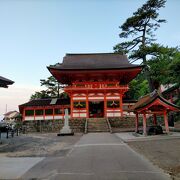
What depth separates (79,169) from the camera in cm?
772

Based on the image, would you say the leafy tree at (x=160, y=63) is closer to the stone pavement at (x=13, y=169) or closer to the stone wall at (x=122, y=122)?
the stone wall at (x=122, y=122)

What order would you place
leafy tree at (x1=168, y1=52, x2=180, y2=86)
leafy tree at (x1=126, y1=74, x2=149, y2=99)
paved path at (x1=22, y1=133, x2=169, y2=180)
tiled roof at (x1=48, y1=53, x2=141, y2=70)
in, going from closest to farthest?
paved path at (x1=22, y1=133, x2=169, y2=180) < leafy tree at (x1=168, y1=52, x2=180, y2=86) < tiled roof at (x1=48, y1=53, x2=141, y2=70) < leafy tree at (x1=126, y1=74, x2=149, y2=99)

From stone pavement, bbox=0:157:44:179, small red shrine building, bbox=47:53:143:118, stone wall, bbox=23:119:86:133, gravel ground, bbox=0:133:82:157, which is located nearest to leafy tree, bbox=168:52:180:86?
gravel ground, bbox=0:133:82:157

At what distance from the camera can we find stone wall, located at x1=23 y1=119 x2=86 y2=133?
31728 mm

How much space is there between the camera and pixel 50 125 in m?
32.5

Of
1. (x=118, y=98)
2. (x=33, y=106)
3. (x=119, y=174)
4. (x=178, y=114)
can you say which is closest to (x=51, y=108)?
(x=33, y=106)

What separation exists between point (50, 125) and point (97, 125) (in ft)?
22.0

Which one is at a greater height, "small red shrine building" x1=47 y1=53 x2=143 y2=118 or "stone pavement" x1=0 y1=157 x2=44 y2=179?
"small red shrine building" x1=47 y1=53 x2=143 y2=118

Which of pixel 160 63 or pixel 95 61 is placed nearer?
pixel 160 63

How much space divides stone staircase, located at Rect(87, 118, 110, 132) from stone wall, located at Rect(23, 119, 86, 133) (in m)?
1.33

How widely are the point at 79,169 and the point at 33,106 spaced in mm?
30652

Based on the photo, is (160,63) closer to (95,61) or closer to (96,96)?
(95,61)

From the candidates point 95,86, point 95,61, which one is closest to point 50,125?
point 95,86

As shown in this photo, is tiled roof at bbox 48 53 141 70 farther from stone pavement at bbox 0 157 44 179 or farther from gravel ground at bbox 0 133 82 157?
stone pavement at bbox 0 157 44 179
